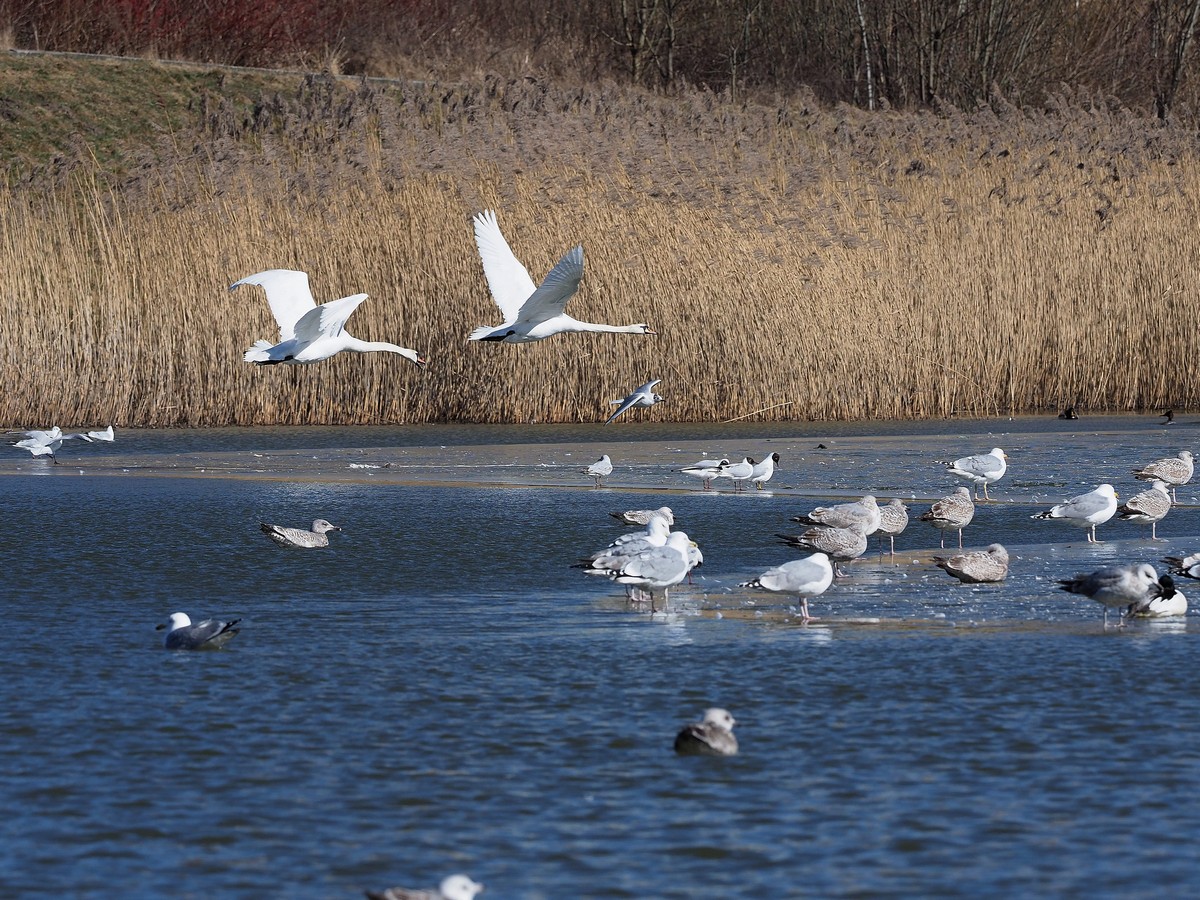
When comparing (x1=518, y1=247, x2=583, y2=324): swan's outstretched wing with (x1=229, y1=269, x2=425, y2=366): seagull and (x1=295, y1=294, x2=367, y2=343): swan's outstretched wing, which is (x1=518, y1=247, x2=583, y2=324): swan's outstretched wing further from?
(x1=295, y1=294, x2=367, y2=343): swan's outstretched wing

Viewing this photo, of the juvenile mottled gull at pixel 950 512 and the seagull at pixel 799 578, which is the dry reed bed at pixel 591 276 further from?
the seagull at pixel 799 578

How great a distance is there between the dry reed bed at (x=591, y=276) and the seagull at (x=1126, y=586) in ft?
34.2

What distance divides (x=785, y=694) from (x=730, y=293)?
11706mm

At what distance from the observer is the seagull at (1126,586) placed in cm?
708

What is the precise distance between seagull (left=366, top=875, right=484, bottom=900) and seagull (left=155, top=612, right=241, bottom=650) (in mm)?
2980

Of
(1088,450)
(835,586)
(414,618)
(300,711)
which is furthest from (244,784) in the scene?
(1088,450)

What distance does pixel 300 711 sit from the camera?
6023mm

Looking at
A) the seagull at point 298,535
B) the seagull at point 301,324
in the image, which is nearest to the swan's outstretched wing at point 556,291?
the seagull at point 301,324

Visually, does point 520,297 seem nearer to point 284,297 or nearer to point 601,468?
point 284,297

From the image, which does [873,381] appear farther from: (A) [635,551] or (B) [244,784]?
(B) [244,784]

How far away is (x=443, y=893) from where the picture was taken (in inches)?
154

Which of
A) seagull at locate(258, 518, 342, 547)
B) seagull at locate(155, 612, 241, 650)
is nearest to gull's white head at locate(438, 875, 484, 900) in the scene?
seagull at locate(155, 612, 241, 650)

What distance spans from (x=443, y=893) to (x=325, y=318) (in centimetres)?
987

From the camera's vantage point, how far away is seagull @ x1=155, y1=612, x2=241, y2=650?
6828 millimetres
